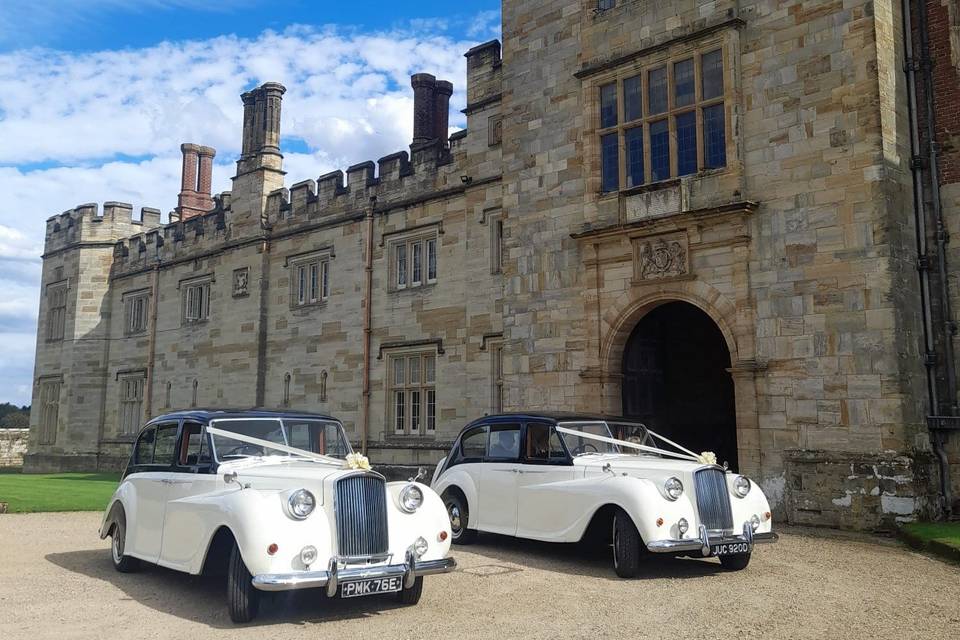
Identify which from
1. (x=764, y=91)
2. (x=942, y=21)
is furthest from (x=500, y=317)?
(x=942, y=21)

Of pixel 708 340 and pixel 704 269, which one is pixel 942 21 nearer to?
pixel 704 269

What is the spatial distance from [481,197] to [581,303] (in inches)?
173

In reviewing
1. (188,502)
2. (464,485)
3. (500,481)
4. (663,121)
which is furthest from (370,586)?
(663,121)

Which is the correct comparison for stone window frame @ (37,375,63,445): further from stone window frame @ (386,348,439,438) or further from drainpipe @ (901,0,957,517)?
drainpipe @ (901,0,957,517)

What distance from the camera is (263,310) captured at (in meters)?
22.0

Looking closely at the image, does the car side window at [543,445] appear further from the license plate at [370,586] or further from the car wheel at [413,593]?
the license plate at [370,586]

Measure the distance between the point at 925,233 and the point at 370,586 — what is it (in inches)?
366

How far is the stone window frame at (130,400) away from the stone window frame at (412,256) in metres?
10.7

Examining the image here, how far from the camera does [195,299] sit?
24547 millimetres

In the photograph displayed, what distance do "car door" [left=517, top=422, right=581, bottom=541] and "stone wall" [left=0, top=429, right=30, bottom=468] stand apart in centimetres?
2969

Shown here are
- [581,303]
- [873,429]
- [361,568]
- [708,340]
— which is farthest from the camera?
[708,340]

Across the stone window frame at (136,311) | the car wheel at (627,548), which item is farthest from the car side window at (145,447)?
the stone window frame at (136,311)

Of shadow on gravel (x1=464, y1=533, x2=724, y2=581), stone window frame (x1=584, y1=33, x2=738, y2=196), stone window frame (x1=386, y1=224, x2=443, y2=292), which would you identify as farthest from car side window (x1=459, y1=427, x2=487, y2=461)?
stone window frame (x1=386, y1=224, x2=443, y2=292)

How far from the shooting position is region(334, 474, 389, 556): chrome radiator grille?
20.9ft
